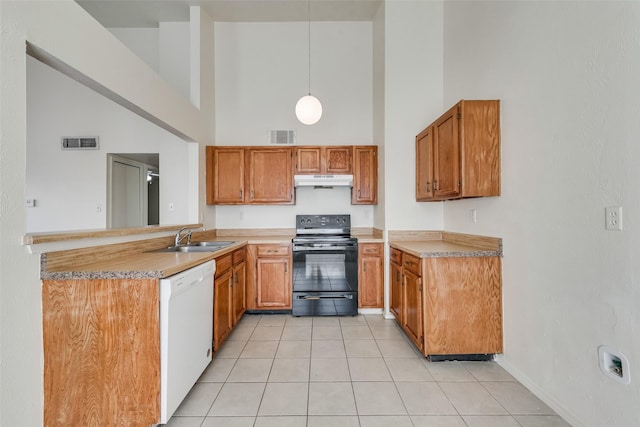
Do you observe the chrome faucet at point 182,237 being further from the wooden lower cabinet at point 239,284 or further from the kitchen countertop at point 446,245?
the kitchen countertop at point 446,245

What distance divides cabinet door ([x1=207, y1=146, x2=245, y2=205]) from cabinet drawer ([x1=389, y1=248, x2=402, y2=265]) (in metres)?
2.06

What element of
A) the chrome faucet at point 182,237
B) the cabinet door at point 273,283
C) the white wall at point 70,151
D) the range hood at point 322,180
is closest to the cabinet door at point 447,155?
the range hood at point 322,180

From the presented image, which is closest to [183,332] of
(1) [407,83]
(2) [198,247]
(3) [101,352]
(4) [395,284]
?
(3) [101,352]

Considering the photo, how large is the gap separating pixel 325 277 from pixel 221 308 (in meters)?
1.30

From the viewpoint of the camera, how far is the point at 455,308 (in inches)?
92.4

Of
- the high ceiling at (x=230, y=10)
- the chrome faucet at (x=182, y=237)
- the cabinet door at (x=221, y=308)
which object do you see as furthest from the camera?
the high ceiling at (x=230, y=10)

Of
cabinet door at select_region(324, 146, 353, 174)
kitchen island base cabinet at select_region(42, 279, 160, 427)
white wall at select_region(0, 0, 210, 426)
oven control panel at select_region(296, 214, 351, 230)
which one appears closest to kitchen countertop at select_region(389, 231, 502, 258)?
oven control panel at select_region(296, 214, 351, 230)

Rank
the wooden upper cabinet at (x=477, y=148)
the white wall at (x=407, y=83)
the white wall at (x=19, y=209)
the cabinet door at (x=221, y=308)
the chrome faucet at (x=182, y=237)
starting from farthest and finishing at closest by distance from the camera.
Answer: the white wall at (x=407, y=83), the chrome faucet at (x=182, y=237), the cabinet door at (x=221, y=308), the wooden upper cabinet at (x=477, y=148), the white wall at (x=19, y=209)

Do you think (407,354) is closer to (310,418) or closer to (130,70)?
(310,418)

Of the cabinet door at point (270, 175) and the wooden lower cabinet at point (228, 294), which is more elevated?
the cabinet door at point (270, 175)

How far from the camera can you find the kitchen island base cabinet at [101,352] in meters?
1.53

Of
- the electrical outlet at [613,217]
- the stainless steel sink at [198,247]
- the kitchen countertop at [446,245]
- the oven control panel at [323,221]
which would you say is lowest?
the stainless steel sink at [198,247]

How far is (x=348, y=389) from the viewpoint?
203cm

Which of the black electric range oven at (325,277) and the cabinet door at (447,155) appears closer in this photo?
the cabinet door at (447,155)
